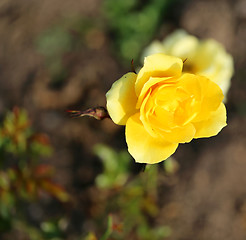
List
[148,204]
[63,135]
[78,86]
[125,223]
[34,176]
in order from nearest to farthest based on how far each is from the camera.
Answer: [34,176], [148,204], [125,223], [63,135], [78,86]

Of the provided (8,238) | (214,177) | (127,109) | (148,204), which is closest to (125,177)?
(148,204)

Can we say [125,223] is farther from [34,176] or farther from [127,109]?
[127,109]

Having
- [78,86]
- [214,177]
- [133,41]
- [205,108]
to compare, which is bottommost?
[214,177]

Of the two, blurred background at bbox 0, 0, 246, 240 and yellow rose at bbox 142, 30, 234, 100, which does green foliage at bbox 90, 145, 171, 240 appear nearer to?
blurred background at bbox 0, 0, 246, 240

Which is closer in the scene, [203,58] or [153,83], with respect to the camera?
[153,83]

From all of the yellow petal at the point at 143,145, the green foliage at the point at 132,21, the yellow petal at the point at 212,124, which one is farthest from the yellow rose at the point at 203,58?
the green foliage at the point at 132,21

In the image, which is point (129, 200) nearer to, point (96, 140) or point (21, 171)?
point (21, 171)

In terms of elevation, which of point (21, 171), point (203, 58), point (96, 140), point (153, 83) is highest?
point (153, 83)

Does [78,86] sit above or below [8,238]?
above

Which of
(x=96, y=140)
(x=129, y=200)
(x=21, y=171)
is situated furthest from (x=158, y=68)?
(x=96, y=140)
